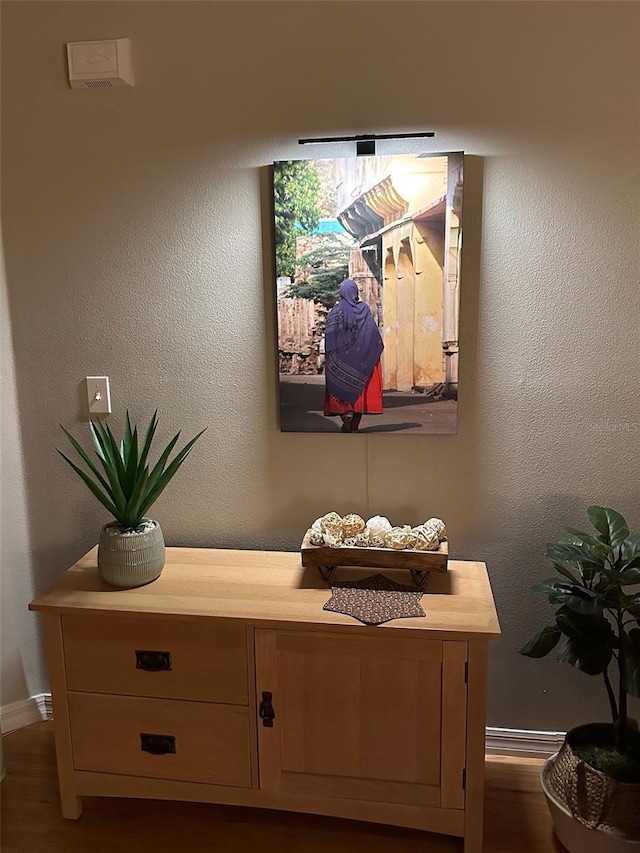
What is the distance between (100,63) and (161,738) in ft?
5.86

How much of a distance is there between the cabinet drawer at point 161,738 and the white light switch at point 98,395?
80 centimetres

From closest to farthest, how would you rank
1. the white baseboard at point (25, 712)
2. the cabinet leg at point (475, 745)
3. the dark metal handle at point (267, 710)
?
the cabinet leg at point (475, 745) → the dark metal handle at point (267, 710) → the white baseboard at point (25, 712)

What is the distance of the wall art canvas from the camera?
2010 millimetres

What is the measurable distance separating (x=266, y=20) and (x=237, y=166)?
1.23 ft

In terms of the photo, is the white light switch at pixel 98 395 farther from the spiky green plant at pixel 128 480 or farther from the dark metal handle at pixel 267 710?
the dark metal handle at pixel 267 710

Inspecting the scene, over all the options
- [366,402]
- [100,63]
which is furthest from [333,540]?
[100,63]

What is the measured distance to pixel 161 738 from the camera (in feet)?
6.43

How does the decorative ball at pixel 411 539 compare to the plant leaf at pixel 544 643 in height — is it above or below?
above

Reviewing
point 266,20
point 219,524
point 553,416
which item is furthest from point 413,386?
point 266,20

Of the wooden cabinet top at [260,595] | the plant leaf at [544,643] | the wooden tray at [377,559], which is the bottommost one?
the plant leaf at [544,643]

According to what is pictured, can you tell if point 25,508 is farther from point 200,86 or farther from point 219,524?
point 200,86

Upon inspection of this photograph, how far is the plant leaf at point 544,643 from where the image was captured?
184cm

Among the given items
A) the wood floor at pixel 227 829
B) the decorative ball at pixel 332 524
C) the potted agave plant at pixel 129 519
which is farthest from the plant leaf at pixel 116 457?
the wood floor at pixel 227 829

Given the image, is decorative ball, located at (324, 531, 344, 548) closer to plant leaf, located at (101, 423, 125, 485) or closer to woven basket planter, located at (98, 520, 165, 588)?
woven basket planter, located at (98, 520, 165, 588)
